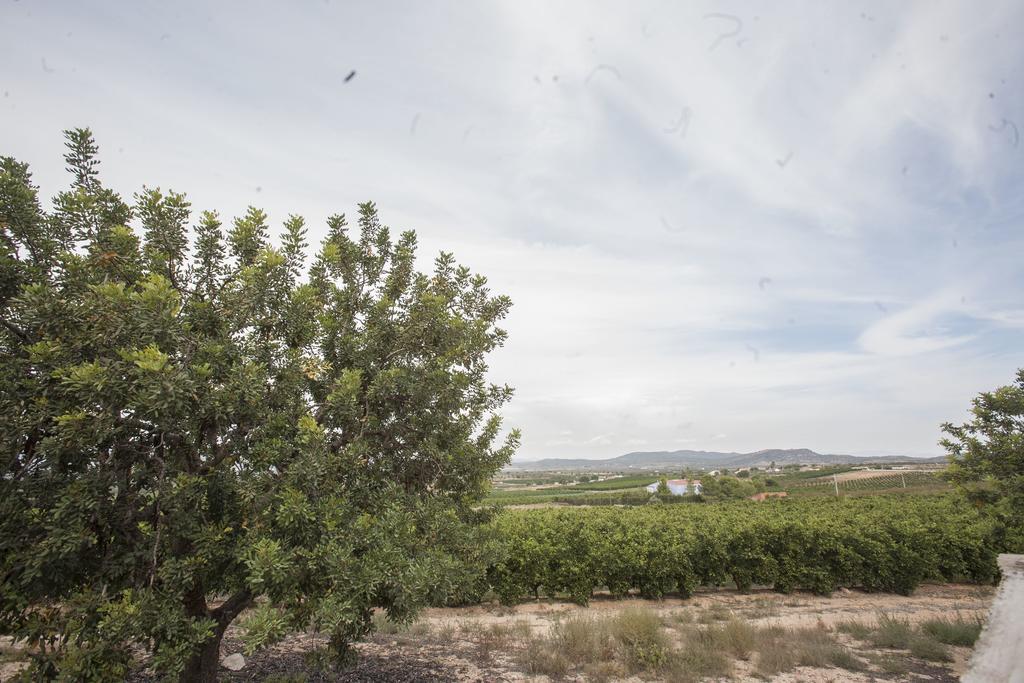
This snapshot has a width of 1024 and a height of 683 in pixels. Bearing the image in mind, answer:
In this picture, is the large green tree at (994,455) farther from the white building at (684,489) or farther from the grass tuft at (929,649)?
the white building at (684,489)

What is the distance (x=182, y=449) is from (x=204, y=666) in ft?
11.6

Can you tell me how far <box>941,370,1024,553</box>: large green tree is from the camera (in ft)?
36.5

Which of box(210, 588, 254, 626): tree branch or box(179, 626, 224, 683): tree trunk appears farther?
box(179, 626, 224, 683): tree trunk

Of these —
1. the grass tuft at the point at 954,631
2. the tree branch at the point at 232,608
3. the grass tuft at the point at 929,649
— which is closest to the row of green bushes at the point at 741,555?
the grass tuft at the point at 954,631

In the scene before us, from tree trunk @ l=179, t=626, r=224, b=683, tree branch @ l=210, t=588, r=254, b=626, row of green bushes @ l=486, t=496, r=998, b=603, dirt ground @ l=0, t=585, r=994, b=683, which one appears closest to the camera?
tree branch @ l=210, t=588, r=254, b=626

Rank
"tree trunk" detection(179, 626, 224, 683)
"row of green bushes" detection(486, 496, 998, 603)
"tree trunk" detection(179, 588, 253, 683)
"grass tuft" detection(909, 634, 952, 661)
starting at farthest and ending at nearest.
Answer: "row of green bushes" detection(486, 496, 998, 603) < "grass tuft" detection(909, 634, 952, 661) < "tree trunk" detection(179, 626, 224, 683) < "tree trunk" detection(179, 588, 253, 683)

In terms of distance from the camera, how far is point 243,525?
547 cm

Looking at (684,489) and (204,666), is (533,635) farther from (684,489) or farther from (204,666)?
(684,489)

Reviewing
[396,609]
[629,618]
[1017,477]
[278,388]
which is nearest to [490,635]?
[629,618]

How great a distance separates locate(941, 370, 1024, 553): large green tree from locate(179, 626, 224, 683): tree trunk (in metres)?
15.6

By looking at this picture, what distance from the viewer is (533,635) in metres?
12.2

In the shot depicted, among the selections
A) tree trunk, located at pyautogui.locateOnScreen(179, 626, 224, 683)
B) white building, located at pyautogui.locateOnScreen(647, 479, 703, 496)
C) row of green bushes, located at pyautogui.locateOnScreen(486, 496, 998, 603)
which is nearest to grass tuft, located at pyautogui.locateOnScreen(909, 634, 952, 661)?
row of green bushes, located at pyautogui.locateOnScreen(486, 496, 998, 603)

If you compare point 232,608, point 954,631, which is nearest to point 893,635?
point 954,631

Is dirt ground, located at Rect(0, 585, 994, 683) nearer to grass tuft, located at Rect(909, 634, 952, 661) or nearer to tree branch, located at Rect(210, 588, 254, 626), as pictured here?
grass tuft, located at Rect(909, 634, 952, 661)
